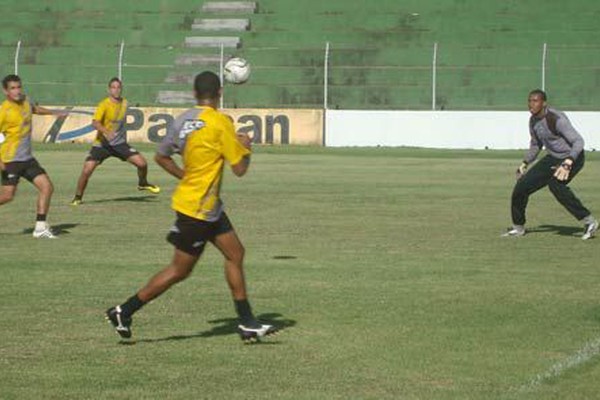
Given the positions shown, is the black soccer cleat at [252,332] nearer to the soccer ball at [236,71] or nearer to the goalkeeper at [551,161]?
the goalkeeper at [551,161]

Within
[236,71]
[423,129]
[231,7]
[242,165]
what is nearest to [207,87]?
[242,165]

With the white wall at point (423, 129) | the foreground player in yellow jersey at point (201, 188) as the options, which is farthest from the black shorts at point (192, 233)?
the white wall at point (423, 129)

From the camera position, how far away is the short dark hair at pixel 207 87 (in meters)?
9.99

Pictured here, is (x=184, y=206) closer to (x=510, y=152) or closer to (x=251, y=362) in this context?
(x=251, y=362)

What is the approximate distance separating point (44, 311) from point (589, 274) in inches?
227

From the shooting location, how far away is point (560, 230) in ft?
62.4

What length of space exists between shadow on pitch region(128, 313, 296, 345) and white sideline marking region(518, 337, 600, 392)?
218 cm

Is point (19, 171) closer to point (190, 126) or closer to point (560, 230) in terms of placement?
point (560, 230)

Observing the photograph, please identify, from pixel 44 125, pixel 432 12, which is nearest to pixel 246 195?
pixel 44 125

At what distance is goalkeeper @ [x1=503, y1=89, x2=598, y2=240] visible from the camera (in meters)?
17.6

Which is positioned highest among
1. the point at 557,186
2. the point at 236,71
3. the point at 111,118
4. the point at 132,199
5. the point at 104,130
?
the point at 236,71

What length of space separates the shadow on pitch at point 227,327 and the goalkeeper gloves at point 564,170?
6.63 m

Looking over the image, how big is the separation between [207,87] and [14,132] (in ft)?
26.5

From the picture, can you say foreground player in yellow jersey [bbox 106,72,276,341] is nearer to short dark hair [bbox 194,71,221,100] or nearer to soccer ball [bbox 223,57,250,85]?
short dark hair [bbox 194,71,221,100]
